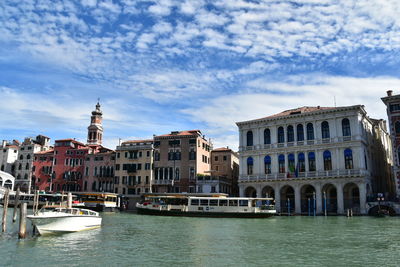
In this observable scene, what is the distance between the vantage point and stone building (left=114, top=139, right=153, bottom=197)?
59.6 meters

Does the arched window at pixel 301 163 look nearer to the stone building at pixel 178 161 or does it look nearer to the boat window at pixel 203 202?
the boat window at pixel 203 202

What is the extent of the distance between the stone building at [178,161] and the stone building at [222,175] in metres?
2.17

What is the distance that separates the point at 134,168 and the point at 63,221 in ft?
120

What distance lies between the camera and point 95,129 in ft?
246

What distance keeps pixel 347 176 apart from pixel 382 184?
425 inches

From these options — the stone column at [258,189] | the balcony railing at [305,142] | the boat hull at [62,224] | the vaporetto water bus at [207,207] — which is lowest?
the boat hull at [62,224]

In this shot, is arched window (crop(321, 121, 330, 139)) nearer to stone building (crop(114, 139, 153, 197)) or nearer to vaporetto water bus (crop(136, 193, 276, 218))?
vaporetto water bus (crop(136, 193, 276, 218))

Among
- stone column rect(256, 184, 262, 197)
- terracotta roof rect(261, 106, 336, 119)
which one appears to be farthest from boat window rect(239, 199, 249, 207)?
terracotta roof rect(261, 106, 336, 119)

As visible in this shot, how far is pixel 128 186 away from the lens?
59.9 m

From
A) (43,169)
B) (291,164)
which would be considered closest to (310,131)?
A: (291,164)

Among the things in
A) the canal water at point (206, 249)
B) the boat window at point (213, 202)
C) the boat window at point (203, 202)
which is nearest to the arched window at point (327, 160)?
the boat window at point (213, 202)

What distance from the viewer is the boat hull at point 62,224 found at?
73.1ft

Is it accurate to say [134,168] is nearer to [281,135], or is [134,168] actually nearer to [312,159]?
[281,135]

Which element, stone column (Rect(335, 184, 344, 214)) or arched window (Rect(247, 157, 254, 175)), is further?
arched window (Rect(247, 157, 254, 175))
